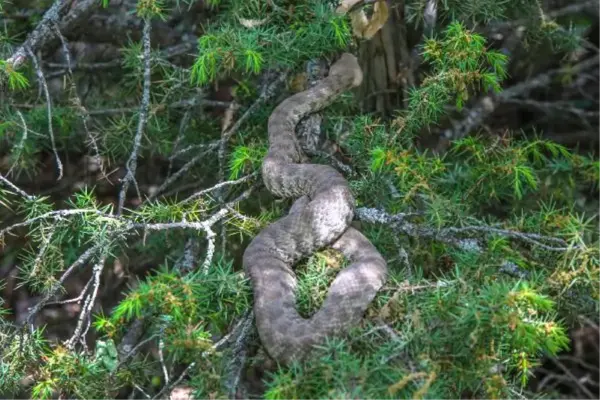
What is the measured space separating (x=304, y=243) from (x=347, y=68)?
1443 millimetres

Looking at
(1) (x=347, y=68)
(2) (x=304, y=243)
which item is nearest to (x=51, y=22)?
(1) (x=347, y=68)

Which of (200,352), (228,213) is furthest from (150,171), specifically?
(200,352)

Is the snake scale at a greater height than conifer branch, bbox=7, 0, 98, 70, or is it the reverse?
conifer branch, bbox=7, 0, 98, 70

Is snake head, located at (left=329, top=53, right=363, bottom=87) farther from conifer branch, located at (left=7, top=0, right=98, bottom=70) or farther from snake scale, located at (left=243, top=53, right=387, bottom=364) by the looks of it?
conifer branch, located at (left=7, top=0, right=98, bottom=70)

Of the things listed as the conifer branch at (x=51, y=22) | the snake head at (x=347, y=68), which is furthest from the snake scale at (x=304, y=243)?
the conifer branch at (x=51, y=22)

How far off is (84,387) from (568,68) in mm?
4210

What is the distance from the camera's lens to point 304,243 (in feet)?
11.7

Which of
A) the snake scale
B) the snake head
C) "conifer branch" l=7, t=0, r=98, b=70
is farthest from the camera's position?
the snake head

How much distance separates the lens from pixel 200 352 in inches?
108

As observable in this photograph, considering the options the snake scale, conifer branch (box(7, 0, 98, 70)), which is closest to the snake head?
the snake scale

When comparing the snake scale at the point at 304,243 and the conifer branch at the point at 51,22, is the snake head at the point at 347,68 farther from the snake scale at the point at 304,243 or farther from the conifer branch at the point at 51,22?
the conifer branch at the point at 51,22

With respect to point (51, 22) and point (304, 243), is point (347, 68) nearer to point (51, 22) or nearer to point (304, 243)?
point (304, 243)

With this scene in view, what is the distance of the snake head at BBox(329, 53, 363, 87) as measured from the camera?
4652mm

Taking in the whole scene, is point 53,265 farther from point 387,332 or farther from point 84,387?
point 387,332
